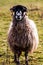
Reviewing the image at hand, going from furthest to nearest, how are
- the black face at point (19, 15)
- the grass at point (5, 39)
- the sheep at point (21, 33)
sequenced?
the grass at point (5, 39)
the sheep at point (21, 33)
the black face at point (19, 15)

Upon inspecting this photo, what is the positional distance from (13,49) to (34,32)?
0.83 metres

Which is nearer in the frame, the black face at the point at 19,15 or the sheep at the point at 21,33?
the black face at the point at 19,15

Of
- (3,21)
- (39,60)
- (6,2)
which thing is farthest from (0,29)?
(6,2)

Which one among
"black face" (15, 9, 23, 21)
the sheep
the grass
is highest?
"black face" (15, 9, 23, 21)

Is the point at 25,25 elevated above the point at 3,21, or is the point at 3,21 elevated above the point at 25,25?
the point at 25,25

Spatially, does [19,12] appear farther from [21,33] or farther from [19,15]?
[21,33]

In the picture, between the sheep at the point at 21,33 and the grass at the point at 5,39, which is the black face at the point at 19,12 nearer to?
the sheep at the point at 21,33

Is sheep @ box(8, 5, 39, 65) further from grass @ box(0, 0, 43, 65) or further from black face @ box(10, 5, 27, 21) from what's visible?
grass @ box(0, 0, 43, 65)

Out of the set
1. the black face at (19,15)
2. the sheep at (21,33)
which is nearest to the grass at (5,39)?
the sheep at (21,33)

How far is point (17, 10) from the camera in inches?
349

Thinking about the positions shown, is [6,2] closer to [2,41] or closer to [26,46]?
[2,41]

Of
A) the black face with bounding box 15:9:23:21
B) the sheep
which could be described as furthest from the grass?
the black face with bounding box 15:9:23:21

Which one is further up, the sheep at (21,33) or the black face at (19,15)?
the black face at (19,15)

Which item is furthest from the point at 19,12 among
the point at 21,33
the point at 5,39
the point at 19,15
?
the point at 5,39
